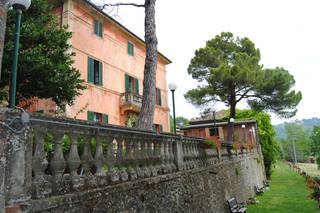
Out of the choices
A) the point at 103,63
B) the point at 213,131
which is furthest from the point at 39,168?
the point at 213,131

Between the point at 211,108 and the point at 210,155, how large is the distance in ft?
52.4

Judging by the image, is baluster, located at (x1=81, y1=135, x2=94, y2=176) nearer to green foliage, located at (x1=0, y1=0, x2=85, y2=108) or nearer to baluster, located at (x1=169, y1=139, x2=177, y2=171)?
baluster, located at (x1=169, y1=139, x2=177, y2=171)

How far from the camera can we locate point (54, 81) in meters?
9.15

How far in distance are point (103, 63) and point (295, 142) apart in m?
96.4

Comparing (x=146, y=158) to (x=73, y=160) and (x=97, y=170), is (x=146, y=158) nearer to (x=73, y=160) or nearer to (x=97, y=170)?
(x=97, y=170)

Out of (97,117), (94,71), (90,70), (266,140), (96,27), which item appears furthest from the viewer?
(266,140)

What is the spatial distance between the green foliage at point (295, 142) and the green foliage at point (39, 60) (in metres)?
95.0

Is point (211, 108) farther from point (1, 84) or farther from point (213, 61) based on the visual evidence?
point (1, 84)

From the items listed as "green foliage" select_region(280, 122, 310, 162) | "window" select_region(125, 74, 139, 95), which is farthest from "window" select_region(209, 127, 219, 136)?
"green foliage" select_region(280, 122, 310, 162)

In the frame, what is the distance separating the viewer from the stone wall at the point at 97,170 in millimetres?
2717

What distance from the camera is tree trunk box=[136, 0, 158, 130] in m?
8.45

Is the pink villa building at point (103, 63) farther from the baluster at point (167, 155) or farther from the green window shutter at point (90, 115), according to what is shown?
the baluster at point (167, 155)

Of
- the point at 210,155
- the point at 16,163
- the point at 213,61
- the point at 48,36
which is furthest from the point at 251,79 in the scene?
the point at 16,163

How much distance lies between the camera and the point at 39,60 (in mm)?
8766
